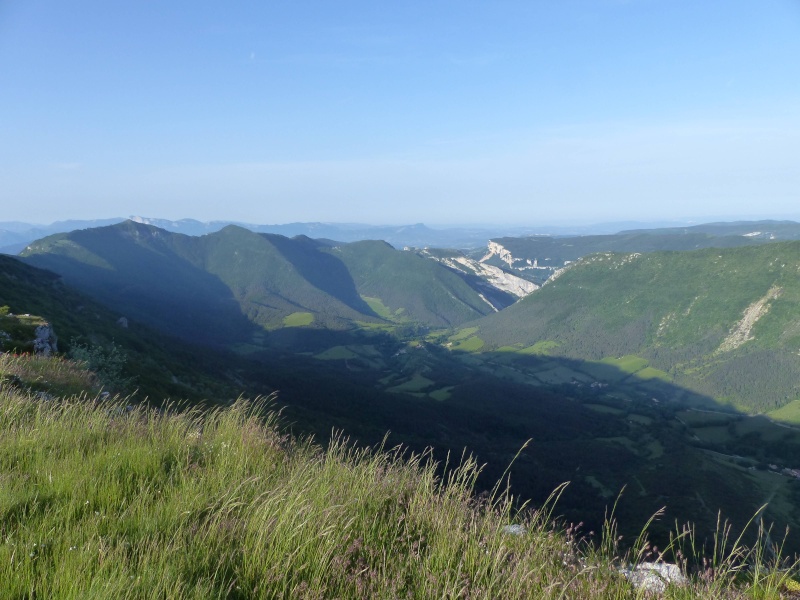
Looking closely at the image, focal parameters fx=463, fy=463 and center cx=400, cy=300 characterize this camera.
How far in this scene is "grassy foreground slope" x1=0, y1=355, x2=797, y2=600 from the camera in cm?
325

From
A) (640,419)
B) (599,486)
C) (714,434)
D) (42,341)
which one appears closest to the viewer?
(42,341)

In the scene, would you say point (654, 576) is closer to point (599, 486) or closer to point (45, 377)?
point (45, 377)

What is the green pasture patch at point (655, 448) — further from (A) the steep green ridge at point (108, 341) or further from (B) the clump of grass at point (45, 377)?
(B) the clump of grass at point (45, 377)

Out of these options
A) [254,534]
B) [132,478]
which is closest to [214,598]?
[254,534]

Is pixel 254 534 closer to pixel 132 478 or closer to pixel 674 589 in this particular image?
pixel 132 478

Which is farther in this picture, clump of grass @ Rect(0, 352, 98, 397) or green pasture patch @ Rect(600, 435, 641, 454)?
green pasture patch @ Rect(600, 435, 641, 454)

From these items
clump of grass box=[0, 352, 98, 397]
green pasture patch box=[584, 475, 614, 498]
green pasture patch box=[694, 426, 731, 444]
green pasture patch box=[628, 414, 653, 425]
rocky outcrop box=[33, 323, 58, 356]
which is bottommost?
green pasture patch box=[694, 426, 731, 444]

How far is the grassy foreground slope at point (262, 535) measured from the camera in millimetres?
3250

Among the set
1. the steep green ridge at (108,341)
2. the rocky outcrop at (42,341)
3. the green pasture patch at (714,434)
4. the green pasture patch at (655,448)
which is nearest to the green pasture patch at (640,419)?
the green pasture patch at (714,434)

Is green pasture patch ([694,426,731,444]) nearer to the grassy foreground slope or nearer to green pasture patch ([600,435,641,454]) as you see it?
green pasture patch ([600,435,641,454])

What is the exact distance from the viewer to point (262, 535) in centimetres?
370

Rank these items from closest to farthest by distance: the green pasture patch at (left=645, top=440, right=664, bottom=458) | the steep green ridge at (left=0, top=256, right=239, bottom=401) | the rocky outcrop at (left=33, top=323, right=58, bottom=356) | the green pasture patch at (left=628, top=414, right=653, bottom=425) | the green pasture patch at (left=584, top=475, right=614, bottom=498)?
the rocky outcrop at (left=33, top=323, right=58, bottom=356), the steep green ridge at (left=0, top=256, right=239, bottom=401), the green pasture patch at (left=584, top=475, right=614, bottom=498), the green pasture patch at (left=645, top=440, right=664, bottom=458), the green pasture patch at (left=628, top=414, right=653, bottom=425)

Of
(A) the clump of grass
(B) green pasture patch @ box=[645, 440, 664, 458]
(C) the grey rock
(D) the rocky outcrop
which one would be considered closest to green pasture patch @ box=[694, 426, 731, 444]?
(B) green pasture patch @ box=[645, 440, 664, 458]

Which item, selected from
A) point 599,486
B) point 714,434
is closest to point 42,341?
point 599,486
